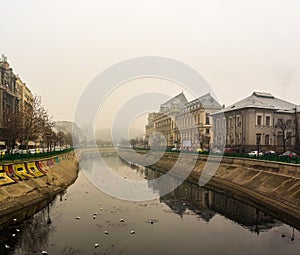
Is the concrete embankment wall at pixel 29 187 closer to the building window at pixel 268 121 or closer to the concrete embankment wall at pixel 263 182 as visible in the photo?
the concrete embankment wall at pixel 263 182

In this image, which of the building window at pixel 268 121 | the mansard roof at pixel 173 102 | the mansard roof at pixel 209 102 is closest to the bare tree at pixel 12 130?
the building window at pixel 268 121

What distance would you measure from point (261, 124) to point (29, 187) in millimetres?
43226

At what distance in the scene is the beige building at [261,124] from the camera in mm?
56469

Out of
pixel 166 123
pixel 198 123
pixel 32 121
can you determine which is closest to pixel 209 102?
pixel 198 123

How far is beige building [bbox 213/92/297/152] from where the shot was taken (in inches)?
2223

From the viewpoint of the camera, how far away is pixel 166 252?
1738cm

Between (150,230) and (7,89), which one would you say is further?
(7,89)

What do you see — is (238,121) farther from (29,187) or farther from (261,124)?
(29,187)

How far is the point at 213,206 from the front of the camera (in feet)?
96.6

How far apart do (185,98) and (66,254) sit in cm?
10942

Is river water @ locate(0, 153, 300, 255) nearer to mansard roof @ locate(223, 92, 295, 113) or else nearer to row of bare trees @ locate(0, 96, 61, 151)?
row of bare trees @ locate(0, 96, 61, 151)

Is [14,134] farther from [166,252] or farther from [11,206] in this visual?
[166,252]

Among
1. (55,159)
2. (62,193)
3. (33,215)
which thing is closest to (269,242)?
(33,215)

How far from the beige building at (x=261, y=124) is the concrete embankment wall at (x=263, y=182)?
A: 1170 centimetres
